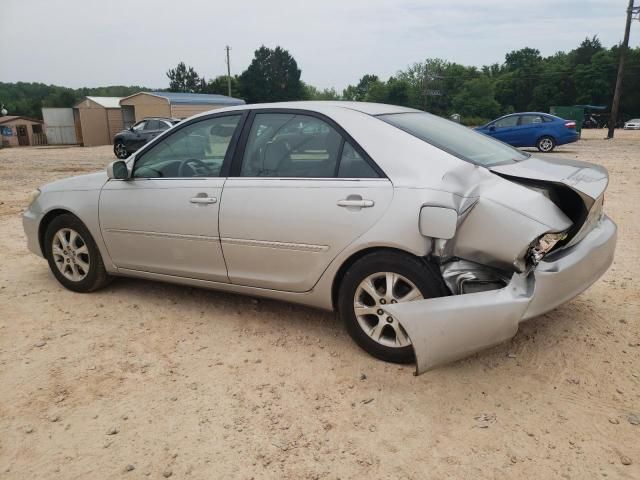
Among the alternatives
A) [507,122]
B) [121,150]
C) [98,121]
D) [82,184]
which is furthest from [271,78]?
[82,184]

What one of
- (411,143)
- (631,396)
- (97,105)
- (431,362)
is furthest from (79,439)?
(97,105)

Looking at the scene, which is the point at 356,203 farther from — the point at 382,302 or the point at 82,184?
the point at 82,184

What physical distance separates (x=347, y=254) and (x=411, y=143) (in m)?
0.78

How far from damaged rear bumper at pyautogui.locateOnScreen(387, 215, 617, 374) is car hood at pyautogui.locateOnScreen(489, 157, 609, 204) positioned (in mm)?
471

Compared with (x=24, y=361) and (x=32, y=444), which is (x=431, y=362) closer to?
(x=32, y=444)

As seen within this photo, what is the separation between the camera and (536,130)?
58.1 feet

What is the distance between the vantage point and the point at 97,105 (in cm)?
3684

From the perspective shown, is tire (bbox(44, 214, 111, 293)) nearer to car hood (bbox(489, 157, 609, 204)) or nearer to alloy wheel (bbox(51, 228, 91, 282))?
alloy wheel (bbox(51, 228, 91, 282))

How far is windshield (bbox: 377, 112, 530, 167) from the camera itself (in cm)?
327

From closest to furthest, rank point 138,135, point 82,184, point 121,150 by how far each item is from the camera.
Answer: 1. point 82,184
2. point 138,135
3. point 121,150

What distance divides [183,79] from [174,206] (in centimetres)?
8328

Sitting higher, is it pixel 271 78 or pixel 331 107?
pixel 271 78

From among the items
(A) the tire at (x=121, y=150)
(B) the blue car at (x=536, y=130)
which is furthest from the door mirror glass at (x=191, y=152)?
(A) the tire at (x=121, y=150)

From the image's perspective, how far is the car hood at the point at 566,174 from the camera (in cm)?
292
